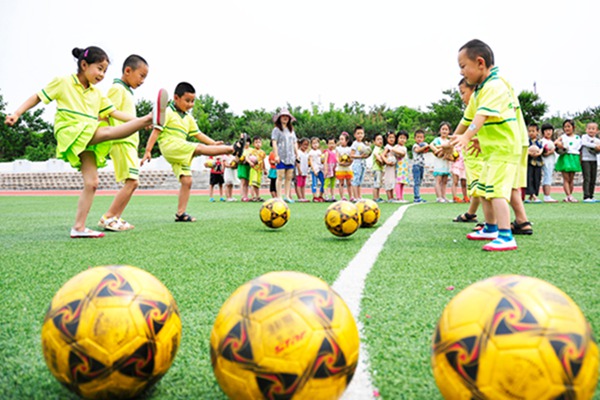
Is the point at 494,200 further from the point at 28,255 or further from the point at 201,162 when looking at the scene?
the point at 201,162

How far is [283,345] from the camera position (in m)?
1.69

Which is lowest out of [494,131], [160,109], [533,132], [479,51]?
[494,131]

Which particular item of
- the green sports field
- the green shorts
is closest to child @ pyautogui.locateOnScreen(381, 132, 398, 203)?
the green sports field

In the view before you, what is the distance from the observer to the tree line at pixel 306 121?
52.4 metres

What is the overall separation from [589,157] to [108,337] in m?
14.1

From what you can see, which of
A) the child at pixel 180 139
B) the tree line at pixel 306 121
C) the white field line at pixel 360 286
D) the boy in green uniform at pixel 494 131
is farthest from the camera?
the tree line at pixel 306 121

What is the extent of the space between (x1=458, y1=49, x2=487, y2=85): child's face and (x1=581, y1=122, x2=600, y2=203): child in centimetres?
928

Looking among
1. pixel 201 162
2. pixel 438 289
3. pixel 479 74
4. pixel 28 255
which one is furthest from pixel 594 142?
pixel 201 162

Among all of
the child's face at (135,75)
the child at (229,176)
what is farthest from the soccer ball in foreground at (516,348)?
the child at (229,176)

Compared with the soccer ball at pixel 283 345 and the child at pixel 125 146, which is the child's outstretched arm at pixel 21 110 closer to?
the child at pixel 125 146

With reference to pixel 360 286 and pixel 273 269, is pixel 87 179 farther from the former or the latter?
pixel 360 286

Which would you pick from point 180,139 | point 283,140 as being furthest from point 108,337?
point 283,140

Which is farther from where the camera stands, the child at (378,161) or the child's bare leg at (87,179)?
the child at (378,161)

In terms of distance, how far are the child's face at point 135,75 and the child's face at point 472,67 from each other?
→ 4.43 m
